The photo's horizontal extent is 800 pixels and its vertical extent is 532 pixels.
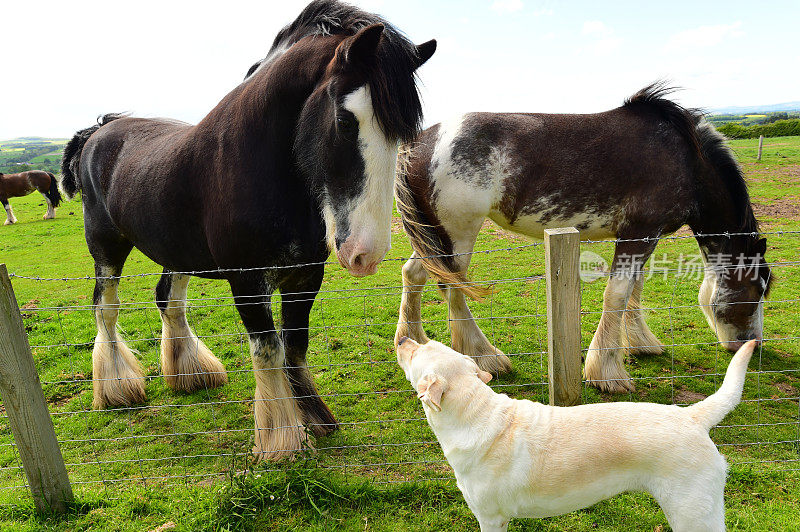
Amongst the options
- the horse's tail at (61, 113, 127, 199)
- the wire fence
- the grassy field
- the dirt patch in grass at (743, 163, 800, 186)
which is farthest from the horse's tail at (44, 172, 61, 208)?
the dirt patch in grass at (743, 163, 800, 186)

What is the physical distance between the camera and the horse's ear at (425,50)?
3062 mm

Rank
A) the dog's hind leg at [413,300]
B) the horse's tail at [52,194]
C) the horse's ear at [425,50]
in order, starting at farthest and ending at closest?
the horse's tail at [52,194]
the dog's hind leg at [413,300]
the horse's ear at [425,50]

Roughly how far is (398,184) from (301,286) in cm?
151

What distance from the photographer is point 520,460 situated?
2199 mm

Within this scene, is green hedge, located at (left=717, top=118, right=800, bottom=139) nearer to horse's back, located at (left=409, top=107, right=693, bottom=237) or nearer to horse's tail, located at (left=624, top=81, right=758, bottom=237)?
horse's tail, located at (left=624, top=81, right=758, bottom=237)

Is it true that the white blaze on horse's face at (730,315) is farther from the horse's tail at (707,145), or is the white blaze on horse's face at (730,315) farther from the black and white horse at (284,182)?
the black and white horse at (284,182)

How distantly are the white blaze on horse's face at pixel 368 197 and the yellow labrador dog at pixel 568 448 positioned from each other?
2.29 ft

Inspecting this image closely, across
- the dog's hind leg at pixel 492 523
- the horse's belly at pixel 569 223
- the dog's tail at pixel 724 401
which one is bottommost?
the dog's hind leg at pixel 492 523

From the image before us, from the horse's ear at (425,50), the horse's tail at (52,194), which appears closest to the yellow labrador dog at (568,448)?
the horse's ear at (425,50)

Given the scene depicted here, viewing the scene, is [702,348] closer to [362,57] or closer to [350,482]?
[350,482]

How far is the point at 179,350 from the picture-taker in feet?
16.2

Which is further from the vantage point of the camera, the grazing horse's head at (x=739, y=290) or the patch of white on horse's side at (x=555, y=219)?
the grazing horse's head at (x=739, y=290)

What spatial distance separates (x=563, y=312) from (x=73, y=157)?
515 cm

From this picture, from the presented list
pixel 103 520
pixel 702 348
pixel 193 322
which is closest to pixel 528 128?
pixel 702 348
